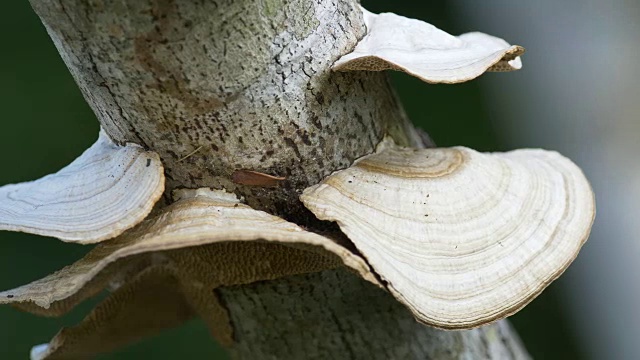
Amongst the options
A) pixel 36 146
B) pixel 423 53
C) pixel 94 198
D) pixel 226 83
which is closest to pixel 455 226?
pixel 423 53

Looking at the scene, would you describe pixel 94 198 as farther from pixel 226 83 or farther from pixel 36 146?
pixel 36 146

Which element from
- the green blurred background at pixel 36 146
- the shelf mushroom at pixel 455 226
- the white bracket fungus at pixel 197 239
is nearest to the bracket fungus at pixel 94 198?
the white bracket fungus at pixel 197 239

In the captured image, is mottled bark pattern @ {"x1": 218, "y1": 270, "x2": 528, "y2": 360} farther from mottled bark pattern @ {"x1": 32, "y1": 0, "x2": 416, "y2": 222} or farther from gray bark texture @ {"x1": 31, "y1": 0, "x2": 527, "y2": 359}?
mottled bark pattern @ {"x1": 32, "y1": 0, "x2": 416, "y2": 222}

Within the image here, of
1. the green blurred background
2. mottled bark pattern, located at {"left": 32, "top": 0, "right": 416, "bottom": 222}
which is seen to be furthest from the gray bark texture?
the green blurred background

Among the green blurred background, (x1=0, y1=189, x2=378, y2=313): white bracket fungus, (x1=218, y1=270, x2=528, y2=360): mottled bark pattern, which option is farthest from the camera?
the green blurred background

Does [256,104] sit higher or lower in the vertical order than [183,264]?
higher

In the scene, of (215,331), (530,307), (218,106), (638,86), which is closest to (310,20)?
(218,106)

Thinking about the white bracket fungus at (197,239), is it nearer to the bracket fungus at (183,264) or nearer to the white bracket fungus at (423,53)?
the bracket fungus at (183,264)

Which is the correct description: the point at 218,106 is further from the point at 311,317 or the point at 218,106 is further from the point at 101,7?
the point at 311,317
